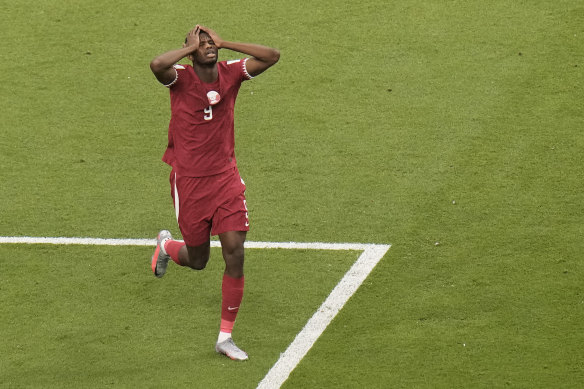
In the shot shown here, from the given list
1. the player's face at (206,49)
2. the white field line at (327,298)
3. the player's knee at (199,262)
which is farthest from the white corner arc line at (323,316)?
the player's face at (206,49)

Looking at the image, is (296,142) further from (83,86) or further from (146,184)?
(83,86)

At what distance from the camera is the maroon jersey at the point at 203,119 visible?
29.2 ft

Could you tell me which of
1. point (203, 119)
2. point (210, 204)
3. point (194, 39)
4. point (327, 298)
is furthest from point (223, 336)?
point (194, 39)

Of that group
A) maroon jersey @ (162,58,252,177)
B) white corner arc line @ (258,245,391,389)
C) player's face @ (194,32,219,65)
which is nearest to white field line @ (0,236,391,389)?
white corner arc line @ (258,245,391,389)

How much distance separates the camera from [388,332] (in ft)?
30.2

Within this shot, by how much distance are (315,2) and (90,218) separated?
16.1ft

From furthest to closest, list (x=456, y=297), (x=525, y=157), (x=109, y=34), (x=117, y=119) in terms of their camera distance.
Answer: (x=109, y=34), (x=117, y=119), (x=525, y=157), (x=456, y=297)

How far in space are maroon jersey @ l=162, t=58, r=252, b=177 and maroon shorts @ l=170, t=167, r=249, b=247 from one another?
7 centimetres

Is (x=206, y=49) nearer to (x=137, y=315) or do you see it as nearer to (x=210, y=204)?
(x=210, y=204)

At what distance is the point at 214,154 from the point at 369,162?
3.08 m

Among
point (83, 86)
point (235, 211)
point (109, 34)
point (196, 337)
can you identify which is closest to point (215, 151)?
point (235, 211)

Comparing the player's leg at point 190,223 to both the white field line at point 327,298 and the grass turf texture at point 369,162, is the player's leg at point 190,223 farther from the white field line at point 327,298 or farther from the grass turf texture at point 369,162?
the white field line at point 327,298

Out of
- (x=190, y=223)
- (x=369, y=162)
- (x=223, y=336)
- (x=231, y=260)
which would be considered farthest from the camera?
(x=369, y=162)

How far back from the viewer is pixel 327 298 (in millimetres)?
9758
